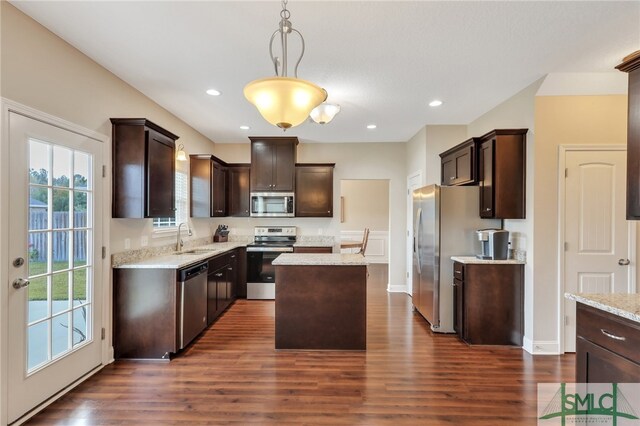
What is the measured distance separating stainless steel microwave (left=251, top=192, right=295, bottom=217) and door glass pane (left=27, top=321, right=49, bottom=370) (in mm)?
3390

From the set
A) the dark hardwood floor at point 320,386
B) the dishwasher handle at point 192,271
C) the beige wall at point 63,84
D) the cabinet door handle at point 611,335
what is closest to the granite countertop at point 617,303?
the cabinet door handle at point 611,335

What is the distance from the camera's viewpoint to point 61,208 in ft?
7.99

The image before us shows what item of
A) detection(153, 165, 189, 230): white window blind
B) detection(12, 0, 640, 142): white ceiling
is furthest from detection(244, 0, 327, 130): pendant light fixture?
detection(153, 165, 189, 230): white window blind

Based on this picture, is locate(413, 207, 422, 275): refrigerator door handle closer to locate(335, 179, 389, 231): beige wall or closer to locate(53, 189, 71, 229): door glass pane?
locate(53, 189, 71, 229): door glass pane

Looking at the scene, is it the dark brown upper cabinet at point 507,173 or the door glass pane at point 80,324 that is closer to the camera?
the door glass pane at point 80,324

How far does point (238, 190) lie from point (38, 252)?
11.6ft

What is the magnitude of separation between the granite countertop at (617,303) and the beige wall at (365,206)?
7399 mm

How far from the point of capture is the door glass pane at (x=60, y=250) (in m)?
2.37

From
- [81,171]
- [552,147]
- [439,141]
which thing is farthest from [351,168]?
[81,171]

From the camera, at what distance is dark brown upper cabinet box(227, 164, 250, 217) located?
18.4 feet

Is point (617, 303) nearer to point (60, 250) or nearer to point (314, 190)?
point (60, 250)

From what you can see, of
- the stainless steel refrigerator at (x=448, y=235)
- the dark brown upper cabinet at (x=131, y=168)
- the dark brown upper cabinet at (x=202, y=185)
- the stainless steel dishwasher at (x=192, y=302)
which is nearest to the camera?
the dark brown upper cabinet at (x=131, y=168)

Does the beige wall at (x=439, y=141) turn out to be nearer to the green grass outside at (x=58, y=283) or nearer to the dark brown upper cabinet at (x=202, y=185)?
the dark brown upper cabinet at (x=202, y=185)

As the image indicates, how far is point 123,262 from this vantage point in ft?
10.3
